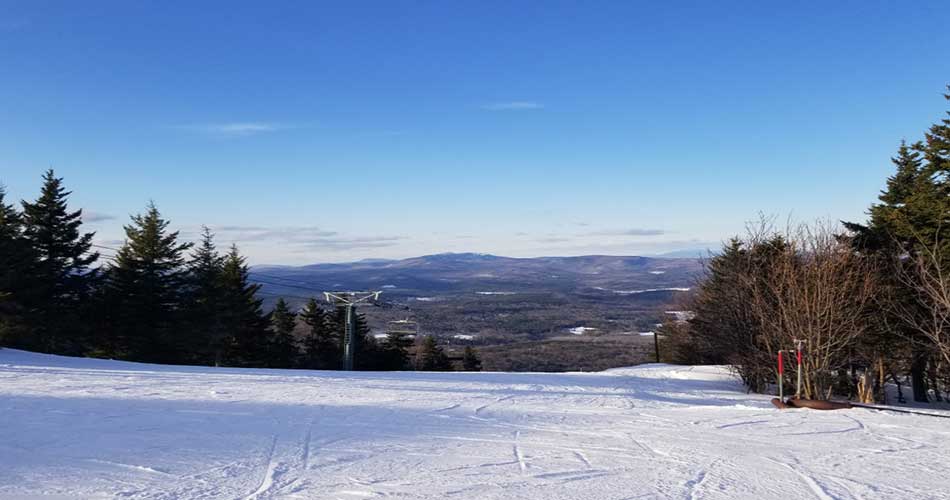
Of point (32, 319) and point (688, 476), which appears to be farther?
point (32, 319)

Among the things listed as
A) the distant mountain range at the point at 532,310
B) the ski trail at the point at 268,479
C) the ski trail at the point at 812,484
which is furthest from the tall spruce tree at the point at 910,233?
the ski trail at the point at 268,479

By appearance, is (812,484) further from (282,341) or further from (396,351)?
(396,351)

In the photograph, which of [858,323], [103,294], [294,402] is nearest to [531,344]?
[103,294]

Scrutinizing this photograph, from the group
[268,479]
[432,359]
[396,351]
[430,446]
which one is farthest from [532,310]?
[268,479]

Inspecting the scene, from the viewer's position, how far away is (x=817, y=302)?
14594mm

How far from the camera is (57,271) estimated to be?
29.6 metres

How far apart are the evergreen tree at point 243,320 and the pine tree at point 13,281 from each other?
9.25m

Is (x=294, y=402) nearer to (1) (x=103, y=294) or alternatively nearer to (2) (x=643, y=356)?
(1) (x=103, y=294)

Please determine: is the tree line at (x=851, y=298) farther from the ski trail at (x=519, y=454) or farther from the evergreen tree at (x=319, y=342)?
the evergreen tree at (x=319, y=342)

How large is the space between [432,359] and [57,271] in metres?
26.2

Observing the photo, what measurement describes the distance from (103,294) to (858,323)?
31.9 meters

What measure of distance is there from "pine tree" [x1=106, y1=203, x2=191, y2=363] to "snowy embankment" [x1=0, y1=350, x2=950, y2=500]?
63.4ft

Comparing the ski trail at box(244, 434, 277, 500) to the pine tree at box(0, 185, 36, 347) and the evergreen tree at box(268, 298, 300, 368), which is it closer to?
the pine tree at box(0, 185, 36, 347)

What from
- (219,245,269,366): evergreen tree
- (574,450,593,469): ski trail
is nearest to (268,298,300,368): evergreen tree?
(219,245,269,366): evergreen tree
